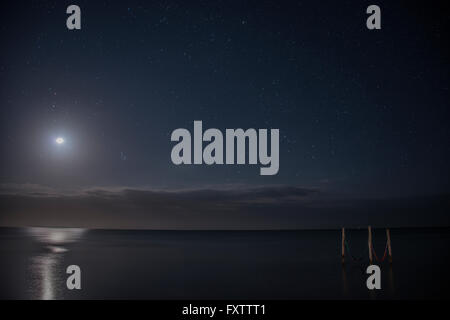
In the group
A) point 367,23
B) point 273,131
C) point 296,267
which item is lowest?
point 296,267

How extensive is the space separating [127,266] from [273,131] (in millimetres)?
18871

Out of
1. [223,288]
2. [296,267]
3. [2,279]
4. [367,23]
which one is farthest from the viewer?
[296,267]

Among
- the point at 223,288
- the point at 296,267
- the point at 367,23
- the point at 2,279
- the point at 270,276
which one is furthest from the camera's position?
the point at 296,267

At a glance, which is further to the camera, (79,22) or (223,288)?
(223,288)

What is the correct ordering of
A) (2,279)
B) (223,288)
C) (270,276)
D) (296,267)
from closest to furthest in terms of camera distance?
(223,288), (2,279), (270,276), (296,267)

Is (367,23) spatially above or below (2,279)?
above

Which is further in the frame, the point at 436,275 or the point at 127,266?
the point at 127,266

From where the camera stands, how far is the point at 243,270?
87.6ft

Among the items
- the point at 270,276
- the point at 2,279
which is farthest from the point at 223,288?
the point at 2,279
